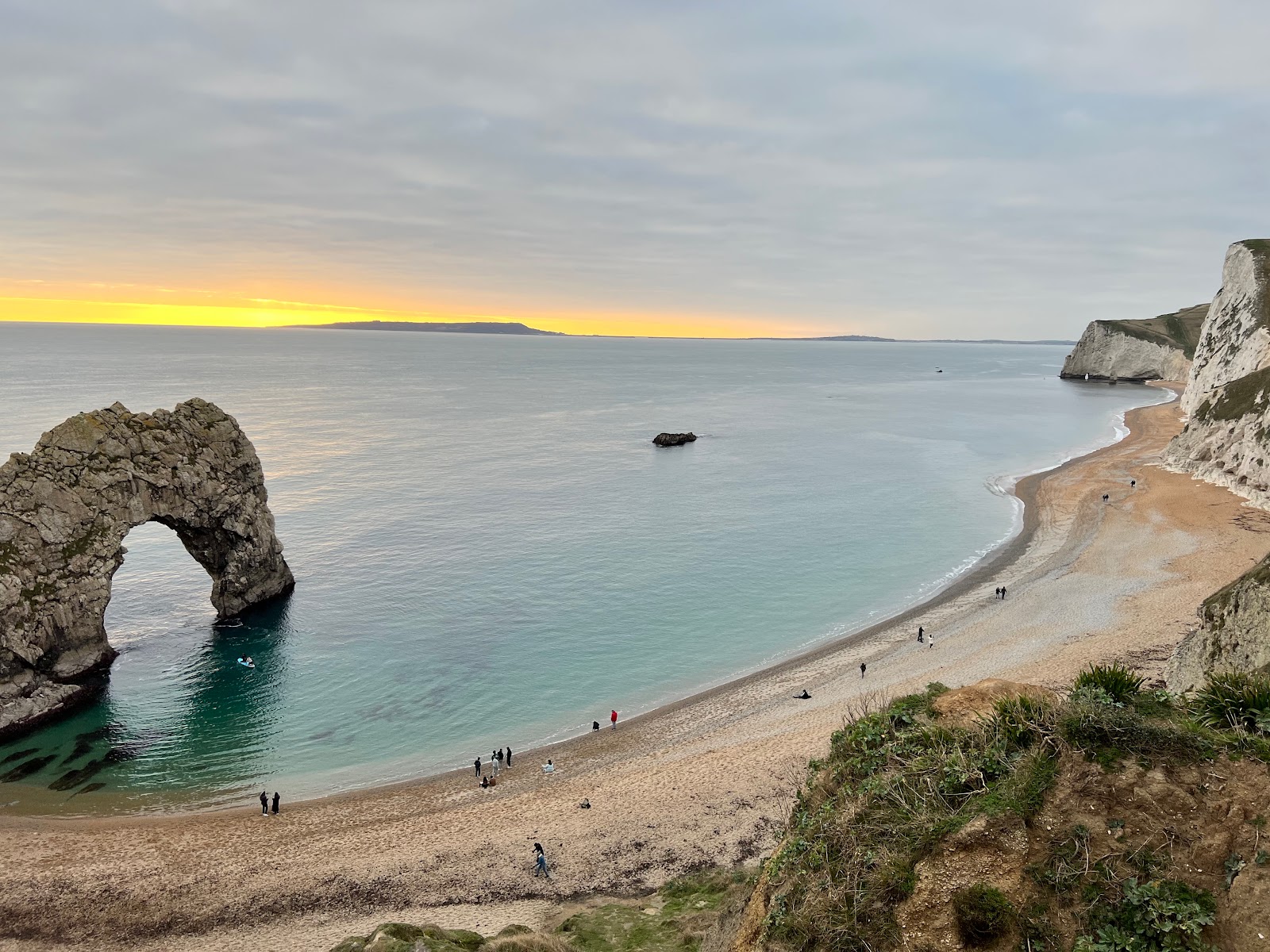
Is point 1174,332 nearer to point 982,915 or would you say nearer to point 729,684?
point 729,684

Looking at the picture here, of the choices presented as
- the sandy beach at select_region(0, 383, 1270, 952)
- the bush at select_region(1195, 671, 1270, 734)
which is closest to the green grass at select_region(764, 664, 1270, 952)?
the bush at select_region(1195, 671, 1270, 734)

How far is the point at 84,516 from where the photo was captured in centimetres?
3566

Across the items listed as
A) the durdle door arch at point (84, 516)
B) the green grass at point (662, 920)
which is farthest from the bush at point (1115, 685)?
the durdle door arch at point (84, 516)

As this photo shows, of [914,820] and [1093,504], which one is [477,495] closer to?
[1093,504]

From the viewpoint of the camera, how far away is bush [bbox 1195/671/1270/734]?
10.6m

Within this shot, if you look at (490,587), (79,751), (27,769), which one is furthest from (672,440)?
(27,769)

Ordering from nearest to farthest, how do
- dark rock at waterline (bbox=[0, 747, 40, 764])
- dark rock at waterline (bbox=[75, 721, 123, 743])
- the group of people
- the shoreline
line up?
the shoreline < the group of people < dark rock at waterline (bbox=[0, 747, 40, 764]) < dark rock at waterline (bbox=[75, 721, 123, 743])

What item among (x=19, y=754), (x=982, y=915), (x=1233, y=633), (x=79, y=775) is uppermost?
(x=982, y=915)

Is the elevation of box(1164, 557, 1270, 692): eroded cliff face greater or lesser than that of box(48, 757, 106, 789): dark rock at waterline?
greater

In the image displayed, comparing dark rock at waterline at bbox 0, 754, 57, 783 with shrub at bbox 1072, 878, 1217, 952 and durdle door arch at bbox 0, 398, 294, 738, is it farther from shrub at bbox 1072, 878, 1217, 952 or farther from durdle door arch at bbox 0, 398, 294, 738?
shrub at bbox 1072, 878, 1217, 952

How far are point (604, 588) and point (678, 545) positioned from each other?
37.2ft

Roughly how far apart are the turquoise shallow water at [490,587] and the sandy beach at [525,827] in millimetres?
2694

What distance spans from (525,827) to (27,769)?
70.3 feet

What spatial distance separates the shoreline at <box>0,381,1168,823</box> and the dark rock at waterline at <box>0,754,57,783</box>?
0.57m
